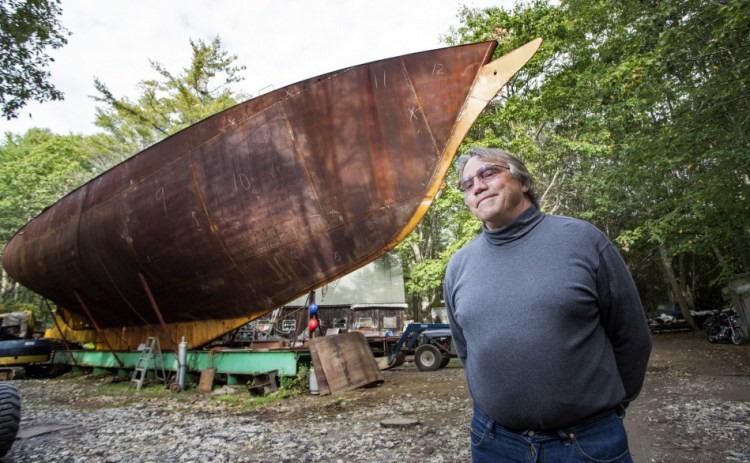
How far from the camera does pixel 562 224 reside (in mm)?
1347

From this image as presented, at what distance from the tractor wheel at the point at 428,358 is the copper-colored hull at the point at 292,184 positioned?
4.60 meters

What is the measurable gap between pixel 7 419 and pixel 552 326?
14.2 feet

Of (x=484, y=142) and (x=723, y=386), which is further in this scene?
(x=484, y=142)

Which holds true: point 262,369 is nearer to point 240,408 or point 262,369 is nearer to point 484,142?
point 240,408

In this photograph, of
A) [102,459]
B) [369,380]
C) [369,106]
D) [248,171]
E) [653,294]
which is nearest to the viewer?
[102,459]

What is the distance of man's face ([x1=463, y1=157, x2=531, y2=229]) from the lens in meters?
1.44

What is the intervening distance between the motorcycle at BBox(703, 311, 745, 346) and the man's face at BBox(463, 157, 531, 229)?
13669 mm

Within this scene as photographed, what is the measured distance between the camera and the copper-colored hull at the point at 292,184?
217 inches

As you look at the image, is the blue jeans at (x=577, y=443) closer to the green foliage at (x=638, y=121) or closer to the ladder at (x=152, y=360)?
the green foliage at (x=638, y=121)

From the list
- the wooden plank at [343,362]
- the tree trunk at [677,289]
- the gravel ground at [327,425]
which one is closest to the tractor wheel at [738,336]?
the gravel ground at [327,425]

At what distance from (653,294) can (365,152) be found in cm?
2311

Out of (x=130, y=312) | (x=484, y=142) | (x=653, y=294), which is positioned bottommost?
(x=653, y=294)

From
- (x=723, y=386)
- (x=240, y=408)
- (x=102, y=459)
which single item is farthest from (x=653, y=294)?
(x=102, y=459)

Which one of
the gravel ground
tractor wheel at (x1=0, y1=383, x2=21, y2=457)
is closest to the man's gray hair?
the gravel ground
